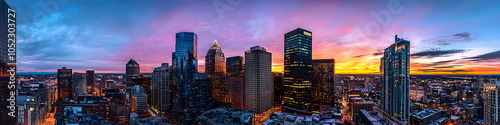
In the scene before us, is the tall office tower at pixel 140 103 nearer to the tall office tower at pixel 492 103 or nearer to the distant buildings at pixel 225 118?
the distant buildings at pixel 225 118

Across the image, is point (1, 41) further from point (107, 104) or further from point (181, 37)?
point (181, 37)

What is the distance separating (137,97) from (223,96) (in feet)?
96.9

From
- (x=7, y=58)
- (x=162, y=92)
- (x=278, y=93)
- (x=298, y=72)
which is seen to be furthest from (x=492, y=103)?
(x=162, y=92)

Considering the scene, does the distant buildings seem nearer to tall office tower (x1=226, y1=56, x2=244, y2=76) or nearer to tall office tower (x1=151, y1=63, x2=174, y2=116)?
→ tall office tower (x1=151, y1=63, x2=174, y2=116)

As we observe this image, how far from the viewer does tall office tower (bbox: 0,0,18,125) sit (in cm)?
1398

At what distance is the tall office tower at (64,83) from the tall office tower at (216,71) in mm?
55868

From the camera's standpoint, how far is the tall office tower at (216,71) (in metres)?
75.5

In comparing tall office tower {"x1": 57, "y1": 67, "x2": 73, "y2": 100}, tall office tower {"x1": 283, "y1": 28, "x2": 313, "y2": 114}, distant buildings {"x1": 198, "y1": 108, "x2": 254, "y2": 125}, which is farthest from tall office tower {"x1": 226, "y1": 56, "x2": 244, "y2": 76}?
tall office tower {"x1": 57, "y1": 67, "x2": 73, "y2": 100}

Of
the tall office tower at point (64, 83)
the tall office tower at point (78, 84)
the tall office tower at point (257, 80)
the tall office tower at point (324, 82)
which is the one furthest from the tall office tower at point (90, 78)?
the tall office tower at point (324, 82)

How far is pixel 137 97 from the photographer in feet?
187

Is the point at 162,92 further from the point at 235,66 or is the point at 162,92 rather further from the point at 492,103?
the point at 492,103

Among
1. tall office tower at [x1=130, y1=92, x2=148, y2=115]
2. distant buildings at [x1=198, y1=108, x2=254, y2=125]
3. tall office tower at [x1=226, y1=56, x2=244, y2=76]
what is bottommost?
tall office tower at [x1=130, y1=92, x2=148, y2=115]

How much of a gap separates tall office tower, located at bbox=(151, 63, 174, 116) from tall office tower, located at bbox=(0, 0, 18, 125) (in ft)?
142

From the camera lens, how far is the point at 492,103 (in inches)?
1302
